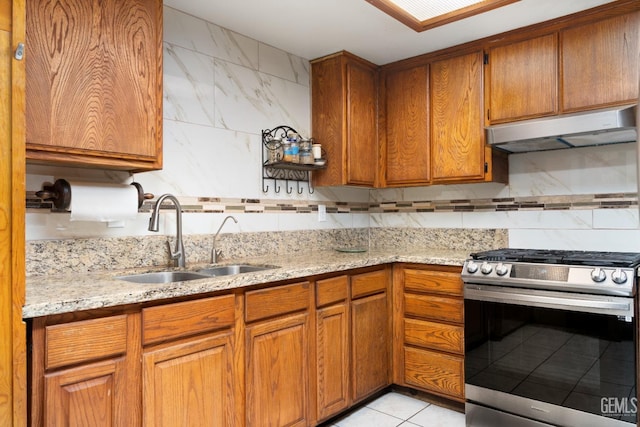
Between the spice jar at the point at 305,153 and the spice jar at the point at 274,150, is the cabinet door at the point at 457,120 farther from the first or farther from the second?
the spice jar at the point at 274,150

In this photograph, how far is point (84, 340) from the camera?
138cm

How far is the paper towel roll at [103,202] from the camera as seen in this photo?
176 centimetres

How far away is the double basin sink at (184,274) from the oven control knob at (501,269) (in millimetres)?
1184

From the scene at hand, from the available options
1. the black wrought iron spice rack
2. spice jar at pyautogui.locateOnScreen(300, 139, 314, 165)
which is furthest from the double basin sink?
spice jar at pyautogui.locateOnScreen(300, 139, 314, 165)

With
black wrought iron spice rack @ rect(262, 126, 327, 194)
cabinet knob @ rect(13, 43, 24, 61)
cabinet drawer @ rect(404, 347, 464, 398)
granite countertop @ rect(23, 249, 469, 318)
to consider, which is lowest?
cabinet drawer @ rect(404, 347, 464, 398)

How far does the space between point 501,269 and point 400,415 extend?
1.03 metres

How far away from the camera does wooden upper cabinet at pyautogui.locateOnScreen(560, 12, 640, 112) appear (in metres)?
2.28

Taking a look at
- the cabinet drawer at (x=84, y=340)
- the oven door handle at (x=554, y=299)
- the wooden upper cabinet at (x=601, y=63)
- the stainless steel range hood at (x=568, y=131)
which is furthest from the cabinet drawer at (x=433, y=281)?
the cabinet drawer at (x=84, y=340)

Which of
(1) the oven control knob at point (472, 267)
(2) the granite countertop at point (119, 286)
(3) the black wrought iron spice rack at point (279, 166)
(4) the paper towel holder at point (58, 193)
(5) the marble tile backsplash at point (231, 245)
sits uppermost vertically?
(3) the black wrought iron spice rack at point (279, 166)

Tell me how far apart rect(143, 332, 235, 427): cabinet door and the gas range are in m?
1.38

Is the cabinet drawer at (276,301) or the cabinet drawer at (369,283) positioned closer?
the cabinet drawer at (276,301)

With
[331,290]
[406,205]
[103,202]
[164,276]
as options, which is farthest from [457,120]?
[103,202]

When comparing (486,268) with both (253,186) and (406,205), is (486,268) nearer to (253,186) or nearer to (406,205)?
(406,205)

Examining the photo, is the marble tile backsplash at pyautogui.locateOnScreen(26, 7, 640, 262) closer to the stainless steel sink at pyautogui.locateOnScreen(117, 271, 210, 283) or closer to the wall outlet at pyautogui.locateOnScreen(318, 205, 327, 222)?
the wall outlet at pyautogui.locateOnScreen(318, 205, 327, 222)
